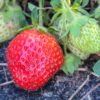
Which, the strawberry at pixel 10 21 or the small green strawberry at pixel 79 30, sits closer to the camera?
the small green strawberry at pixel 79 30

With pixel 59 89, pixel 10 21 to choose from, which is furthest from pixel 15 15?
pixel 59 89

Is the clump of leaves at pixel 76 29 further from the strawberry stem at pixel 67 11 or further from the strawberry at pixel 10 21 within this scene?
the strawberry at pixel 10 21

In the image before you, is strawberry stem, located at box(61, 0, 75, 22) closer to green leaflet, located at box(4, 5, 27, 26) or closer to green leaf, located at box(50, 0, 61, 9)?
green leaf, located at box(50, 0, 61, 9)

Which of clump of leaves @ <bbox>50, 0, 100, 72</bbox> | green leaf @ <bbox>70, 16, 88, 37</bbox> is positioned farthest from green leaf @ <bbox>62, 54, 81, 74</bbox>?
green leaf @ <bbox>70, 16, 88, 37</bbox>

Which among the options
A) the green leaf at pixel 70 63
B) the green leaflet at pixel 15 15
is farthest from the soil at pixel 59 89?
the green leaflet at pixel 15 15

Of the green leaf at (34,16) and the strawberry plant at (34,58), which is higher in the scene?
the green leaf at (34,16)

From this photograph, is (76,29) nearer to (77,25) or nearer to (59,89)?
(77,25)

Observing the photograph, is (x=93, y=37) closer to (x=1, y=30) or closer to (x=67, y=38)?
(x=67, y=38)
